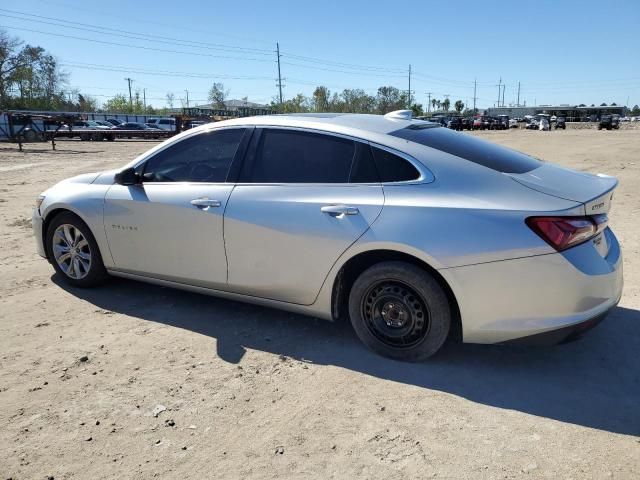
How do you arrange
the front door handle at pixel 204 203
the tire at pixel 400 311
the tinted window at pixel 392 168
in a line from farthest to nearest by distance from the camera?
1. the front door handle at pixel 204 203
2. the tinted window at pixel 392 168
3. the tire at pixel 400 311

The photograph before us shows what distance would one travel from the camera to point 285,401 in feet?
9.91

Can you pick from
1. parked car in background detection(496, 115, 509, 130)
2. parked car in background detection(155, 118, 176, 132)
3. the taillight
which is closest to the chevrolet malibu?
the taillight

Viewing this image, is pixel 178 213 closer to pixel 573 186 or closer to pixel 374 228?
pixel 374 228

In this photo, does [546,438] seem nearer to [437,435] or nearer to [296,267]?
[437,435]

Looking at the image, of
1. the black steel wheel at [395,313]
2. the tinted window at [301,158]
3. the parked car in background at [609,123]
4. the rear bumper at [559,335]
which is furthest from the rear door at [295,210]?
the parked car in background at [609,123]

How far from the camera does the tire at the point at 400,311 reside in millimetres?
3195

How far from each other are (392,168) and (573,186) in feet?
3.78

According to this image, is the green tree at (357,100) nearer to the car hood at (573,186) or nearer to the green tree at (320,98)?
the green tree at (320,98)

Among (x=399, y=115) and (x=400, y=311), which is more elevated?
(x=399, y=115)

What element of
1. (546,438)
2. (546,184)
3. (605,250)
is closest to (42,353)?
(546,438)

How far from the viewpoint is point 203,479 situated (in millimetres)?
2385

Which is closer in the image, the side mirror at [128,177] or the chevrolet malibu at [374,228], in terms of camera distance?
the chevrolet malibu at [374,228]

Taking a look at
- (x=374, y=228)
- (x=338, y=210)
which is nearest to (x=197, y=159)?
(x=338, y=210)

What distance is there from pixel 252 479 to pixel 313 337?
1.56 metres
